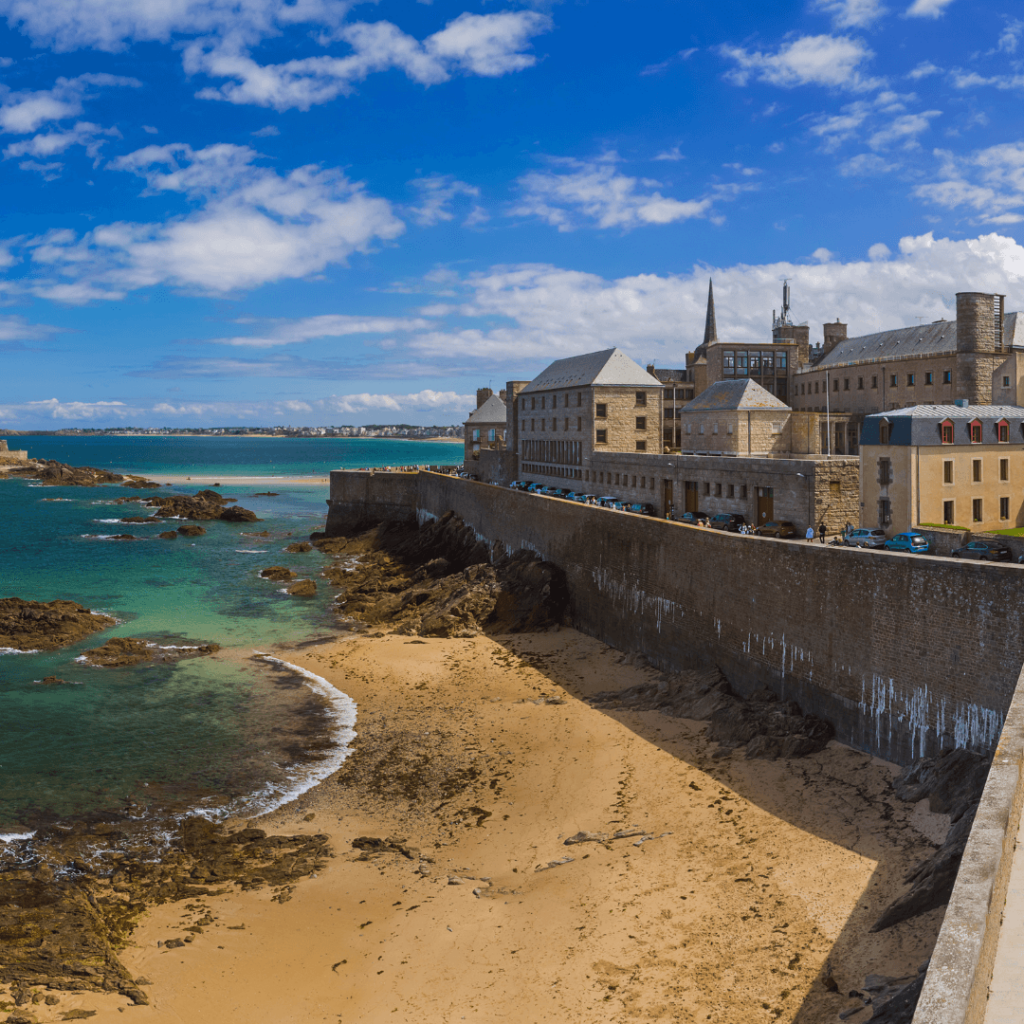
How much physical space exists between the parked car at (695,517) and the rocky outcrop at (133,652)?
19.1 metres

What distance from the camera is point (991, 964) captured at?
20.5 feet

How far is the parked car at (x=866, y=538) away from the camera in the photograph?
85.2 ft

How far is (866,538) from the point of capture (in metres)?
26.4

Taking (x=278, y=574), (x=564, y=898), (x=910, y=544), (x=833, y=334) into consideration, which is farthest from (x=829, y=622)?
(x=833, y=334)

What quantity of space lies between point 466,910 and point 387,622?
70.4 ft

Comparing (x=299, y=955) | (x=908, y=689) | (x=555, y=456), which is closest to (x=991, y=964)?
(x=299, y=955)

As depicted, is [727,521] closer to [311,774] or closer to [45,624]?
[311,774]

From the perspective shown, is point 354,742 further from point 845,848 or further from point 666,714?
point 845,848

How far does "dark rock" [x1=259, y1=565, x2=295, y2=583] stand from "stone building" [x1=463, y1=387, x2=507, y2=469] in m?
25.5

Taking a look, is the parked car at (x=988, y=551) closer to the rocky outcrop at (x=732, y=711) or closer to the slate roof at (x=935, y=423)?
the slate roof at (x=935, y=423)

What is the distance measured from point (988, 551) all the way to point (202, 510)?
2811 inches

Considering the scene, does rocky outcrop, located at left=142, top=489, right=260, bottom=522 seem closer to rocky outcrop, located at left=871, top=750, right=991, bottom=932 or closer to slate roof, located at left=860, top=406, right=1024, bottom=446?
slate roof, located at left=860, top=406, right=1024, bottom=446

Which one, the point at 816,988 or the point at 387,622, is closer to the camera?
the point at 816,988

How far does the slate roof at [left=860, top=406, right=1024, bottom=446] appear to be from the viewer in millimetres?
27344
